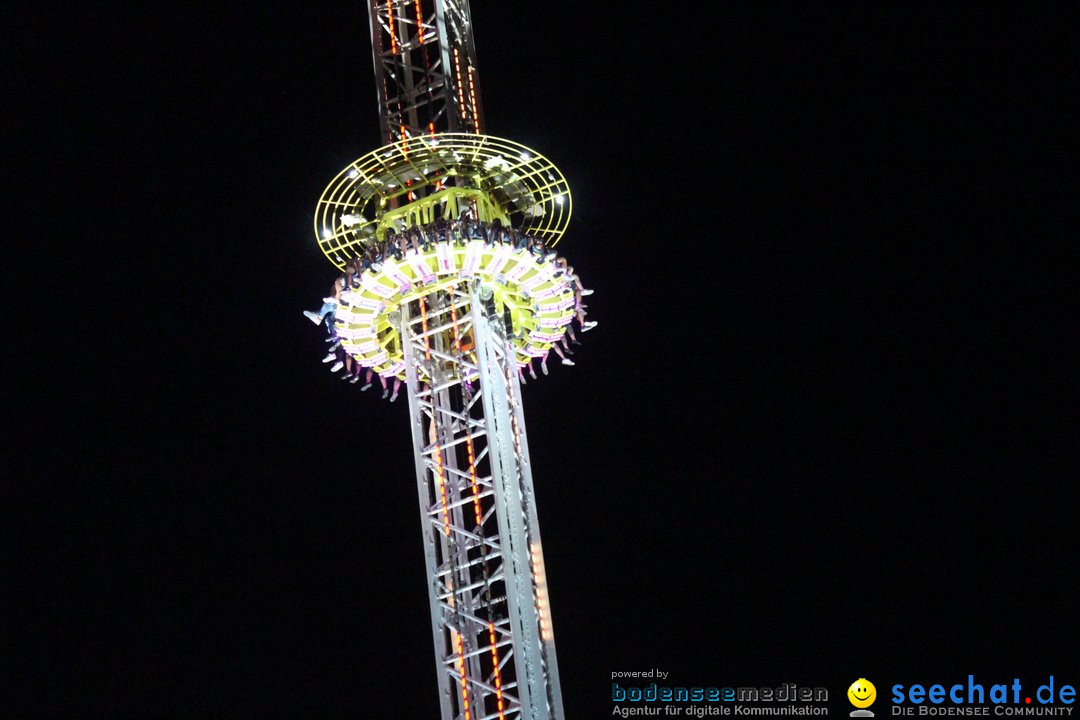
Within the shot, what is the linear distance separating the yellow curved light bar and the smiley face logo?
951 centimetres

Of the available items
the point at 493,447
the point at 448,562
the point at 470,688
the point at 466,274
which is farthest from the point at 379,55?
the point at 470,688

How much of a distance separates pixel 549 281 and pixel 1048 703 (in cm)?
1103

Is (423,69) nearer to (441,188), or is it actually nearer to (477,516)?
(441,188)

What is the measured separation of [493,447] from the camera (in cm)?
1446

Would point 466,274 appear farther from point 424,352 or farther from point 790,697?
point 790,697

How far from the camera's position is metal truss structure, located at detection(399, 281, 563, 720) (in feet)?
45.0

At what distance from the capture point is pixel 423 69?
1767 cm

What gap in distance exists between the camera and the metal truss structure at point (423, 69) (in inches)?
680
